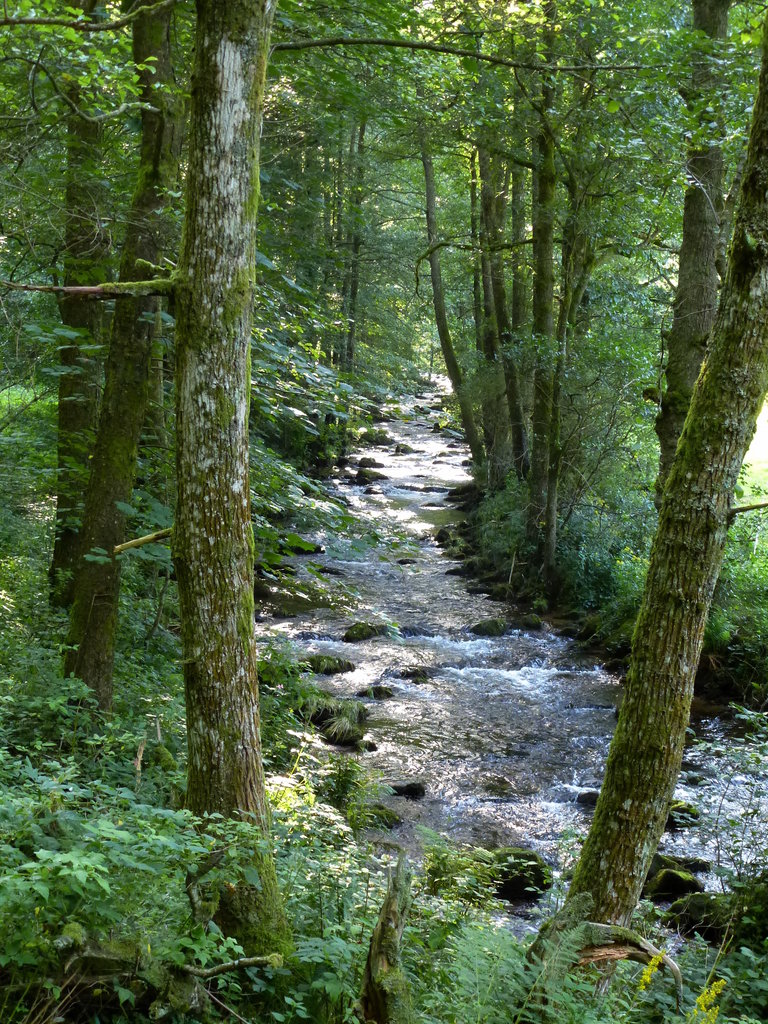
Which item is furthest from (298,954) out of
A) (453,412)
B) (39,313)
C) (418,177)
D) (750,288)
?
(418,177)

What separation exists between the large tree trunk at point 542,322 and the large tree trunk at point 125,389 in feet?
34.2

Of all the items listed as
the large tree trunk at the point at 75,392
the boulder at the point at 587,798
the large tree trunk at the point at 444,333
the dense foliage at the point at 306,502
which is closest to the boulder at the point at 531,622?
the dense foliage at the point at 306,502

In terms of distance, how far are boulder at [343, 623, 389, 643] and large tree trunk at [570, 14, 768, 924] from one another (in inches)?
405

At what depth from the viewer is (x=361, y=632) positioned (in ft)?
47.9

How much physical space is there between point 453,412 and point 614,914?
77.1 feet

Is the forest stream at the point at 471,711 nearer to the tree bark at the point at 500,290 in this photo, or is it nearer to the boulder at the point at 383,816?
the boulder at the point at 383,816

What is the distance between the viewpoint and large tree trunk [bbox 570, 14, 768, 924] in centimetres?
390

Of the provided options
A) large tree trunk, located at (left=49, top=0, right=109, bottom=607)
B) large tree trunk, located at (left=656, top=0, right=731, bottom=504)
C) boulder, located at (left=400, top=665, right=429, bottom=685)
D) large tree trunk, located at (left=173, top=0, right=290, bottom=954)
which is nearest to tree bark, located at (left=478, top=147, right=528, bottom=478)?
boulder, located at (left=400, top=665, right=429, bottom=685)

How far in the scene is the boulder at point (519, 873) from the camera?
7.24 metres

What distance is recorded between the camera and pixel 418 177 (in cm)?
2616

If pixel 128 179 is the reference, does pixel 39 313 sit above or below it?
below

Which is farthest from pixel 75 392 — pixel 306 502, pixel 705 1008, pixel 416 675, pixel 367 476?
pixel 367 476

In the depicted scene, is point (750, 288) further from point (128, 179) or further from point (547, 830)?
point (547, 830)

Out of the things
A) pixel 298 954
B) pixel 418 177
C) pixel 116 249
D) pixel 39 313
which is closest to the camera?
pixel 298 954
